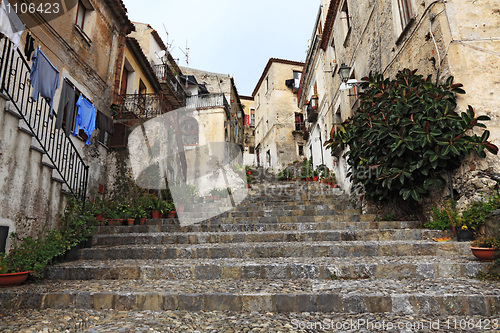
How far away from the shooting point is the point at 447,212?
500 cm

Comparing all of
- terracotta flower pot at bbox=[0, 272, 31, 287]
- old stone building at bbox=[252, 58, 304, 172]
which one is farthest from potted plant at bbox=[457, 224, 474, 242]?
old stone building at bbox=[252, 58, 304, 172]

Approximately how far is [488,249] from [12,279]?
5.87m

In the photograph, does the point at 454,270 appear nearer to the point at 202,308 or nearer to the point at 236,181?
the point at 202,308

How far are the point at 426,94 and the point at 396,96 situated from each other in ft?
1.72

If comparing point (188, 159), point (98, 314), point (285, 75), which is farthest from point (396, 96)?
point (285, 75)

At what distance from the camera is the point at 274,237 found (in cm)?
523

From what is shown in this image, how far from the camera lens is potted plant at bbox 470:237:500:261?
3.44 metres

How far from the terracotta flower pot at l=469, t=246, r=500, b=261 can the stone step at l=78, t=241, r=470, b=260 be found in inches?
25.0

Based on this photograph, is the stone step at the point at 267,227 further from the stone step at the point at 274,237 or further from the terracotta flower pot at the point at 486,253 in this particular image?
the terracotta flower pot at the point at 486,253

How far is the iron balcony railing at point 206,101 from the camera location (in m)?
17.9

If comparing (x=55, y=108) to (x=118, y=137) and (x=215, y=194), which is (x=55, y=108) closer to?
(x=118, y=137)

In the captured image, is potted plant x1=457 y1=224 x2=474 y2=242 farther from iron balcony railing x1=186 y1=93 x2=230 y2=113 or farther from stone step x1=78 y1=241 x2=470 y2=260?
iron balcony railing x1=186 y1=93 x2=230 y2=113

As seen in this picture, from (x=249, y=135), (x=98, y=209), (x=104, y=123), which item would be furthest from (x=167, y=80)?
(x=249, y=135)

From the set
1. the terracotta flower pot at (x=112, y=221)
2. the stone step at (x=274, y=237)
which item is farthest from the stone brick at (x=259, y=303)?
the terracotta flower pot at (x=112, y=221)
